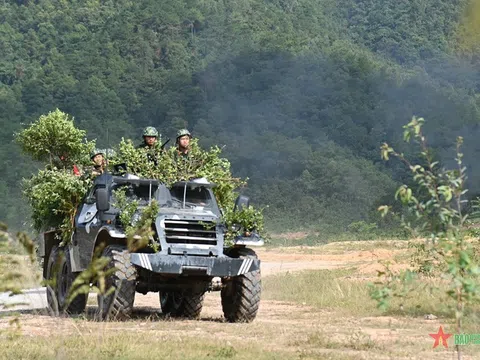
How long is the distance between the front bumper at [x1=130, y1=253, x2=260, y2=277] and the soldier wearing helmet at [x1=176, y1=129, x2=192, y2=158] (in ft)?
7.34

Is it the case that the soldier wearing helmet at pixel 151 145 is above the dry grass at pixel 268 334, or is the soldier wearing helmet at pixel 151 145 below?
above

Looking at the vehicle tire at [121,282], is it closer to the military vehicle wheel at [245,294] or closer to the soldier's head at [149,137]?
the military vehicle wheel at [245,294]

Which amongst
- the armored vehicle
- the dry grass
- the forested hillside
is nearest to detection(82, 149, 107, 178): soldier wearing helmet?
the armored vehicle

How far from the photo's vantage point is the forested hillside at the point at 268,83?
83938 mm

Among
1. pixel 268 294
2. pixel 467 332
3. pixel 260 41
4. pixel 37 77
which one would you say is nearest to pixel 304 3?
pixel 260 41

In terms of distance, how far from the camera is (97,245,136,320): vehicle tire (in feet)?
47.4

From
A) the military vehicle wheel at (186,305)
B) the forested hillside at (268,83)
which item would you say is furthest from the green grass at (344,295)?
the forested hillside at (268,83)

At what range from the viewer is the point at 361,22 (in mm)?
119500

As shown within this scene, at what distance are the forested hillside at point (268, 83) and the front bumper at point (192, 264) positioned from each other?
54660mm

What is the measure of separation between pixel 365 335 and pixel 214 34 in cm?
10347

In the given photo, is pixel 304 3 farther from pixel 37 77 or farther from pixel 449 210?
pixel 449 210

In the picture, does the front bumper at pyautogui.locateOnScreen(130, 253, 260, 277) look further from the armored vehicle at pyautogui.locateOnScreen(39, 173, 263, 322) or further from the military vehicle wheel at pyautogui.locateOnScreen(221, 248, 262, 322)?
the military vehicle wheel at pyautogui.locateOnScreen(221, 248, 262, 322)

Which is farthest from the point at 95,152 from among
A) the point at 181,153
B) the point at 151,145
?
the point at 181,153

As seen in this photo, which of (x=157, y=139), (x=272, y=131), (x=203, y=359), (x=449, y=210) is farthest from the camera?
(x=272, y=131)
